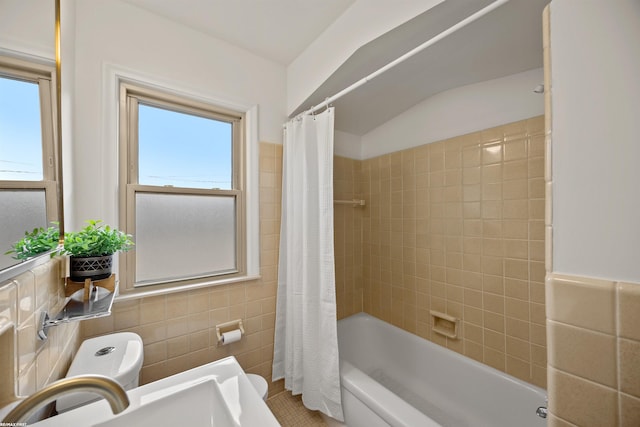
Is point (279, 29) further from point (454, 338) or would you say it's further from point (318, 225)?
point (454, 338)

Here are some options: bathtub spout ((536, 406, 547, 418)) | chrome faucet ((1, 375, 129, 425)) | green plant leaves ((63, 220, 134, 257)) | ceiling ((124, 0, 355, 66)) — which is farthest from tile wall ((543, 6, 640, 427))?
green plant leaves ((63, 220, 134, 257))

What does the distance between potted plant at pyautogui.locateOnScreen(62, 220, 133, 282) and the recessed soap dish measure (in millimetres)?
1957

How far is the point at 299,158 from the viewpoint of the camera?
1.59m

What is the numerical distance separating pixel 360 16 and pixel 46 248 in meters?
1.62

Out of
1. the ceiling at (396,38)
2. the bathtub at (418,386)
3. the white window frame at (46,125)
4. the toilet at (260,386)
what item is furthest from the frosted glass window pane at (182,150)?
the bathtub at (418,386)

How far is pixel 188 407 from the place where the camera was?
2.28 feet

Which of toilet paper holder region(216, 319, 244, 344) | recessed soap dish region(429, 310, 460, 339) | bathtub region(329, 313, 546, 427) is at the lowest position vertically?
bathtub region(329, 313, 546, 427)

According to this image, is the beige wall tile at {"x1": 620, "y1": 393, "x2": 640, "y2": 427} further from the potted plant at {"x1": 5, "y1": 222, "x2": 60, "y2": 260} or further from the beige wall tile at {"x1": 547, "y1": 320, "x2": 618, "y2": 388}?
the potted plant at {"x1": 5, "y1": 222, "x2": 60, "y2": 260}

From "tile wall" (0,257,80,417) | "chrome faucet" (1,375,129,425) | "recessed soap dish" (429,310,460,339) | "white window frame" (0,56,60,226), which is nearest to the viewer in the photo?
"chrome faucet" (1,375,129,425)

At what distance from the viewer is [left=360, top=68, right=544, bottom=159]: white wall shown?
137 centimetres

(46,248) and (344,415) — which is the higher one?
(46,248)

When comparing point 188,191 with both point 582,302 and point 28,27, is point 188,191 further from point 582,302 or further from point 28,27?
point 582,302

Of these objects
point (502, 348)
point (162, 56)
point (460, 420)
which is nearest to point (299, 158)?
point (162, 56)

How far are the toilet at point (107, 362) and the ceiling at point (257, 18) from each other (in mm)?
1711
